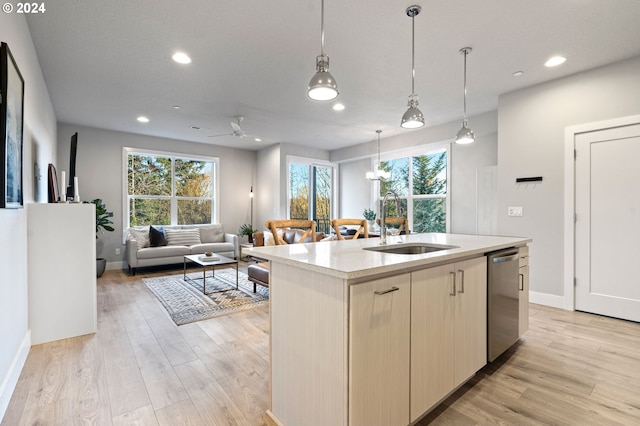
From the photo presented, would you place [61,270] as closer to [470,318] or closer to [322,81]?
[322,81]

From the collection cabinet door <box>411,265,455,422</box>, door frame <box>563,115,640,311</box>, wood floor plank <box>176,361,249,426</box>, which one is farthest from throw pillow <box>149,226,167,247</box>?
door frame <box>563,115,640,311</box>

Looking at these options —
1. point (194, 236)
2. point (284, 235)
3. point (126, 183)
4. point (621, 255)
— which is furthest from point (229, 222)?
point (621, 255)

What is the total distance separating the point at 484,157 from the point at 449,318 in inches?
161

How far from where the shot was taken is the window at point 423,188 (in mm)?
5688

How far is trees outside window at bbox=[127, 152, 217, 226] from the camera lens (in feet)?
20.3

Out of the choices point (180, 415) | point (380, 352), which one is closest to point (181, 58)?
point (180, 415)

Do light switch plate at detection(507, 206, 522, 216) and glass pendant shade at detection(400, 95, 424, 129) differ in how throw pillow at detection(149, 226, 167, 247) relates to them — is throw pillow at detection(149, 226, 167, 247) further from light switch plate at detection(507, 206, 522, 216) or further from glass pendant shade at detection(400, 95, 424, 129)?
light switch plate at detection(507, 206, 522, 216)

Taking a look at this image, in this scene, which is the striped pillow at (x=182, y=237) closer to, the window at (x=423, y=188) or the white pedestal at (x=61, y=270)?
the white pedestal at (x=61, y=270)

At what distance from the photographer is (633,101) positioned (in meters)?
2.99

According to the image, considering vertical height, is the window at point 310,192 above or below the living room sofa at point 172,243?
above

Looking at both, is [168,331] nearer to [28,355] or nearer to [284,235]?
[28,355]

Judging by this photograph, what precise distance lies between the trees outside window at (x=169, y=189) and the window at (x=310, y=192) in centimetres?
187

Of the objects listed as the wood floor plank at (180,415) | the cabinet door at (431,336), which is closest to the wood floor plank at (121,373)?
the wood floor plank at (180,415)

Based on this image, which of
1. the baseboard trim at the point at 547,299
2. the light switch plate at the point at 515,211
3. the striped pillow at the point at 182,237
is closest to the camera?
the baseboard trim at the point at 547,299
